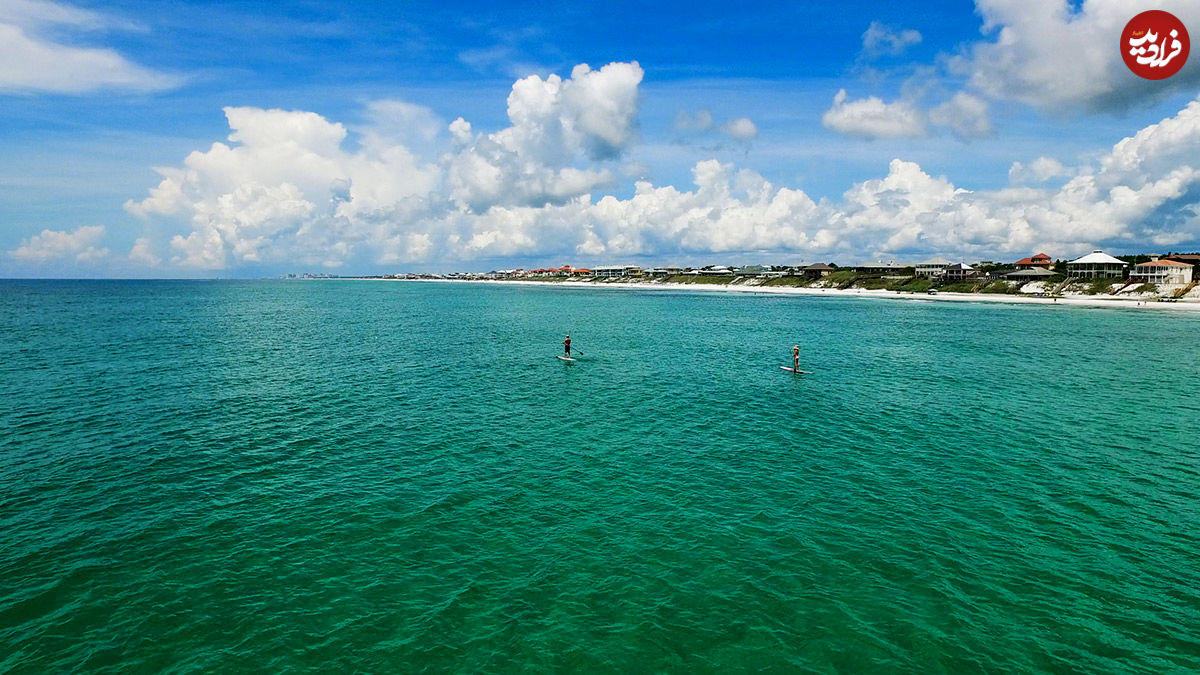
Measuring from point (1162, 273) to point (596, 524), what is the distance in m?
228

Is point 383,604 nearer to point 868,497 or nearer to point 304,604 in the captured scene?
point 304,604

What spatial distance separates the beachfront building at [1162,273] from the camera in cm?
16538

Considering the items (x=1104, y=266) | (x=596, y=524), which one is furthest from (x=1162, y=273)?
(x=596, y=524)

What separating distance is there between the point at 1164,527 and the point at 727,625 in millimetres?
21953

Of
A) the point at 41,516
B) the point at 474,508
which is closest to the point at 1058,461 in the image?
the point at 474,508

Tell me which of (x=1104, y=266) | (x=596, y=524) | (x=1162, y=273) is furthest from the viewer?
(x=1104, y=266)

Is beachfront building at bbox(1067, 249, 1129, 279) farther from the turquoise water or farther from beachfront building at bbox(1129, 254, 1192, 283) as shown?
the turquoise water

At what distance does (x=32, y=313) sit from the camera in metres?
132

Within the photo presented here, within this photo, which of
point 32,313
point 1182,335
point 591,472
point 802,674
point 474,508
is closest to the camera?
point 802,674

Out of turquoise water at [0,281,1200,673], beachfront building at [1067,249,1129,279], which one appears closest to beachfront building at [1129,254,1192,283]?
beachfront building at [1067,249,1129,279]

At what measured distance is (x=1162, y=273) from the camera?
170 meters

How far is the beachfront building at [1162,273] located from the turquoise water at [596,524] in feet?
536

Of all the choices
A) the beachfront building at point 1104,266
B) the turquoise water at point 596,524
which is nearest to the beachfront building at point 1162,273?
the beachfront building at point 1104,266

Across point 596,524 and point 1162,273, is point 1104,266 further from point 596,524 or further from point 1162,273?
point 596,524
